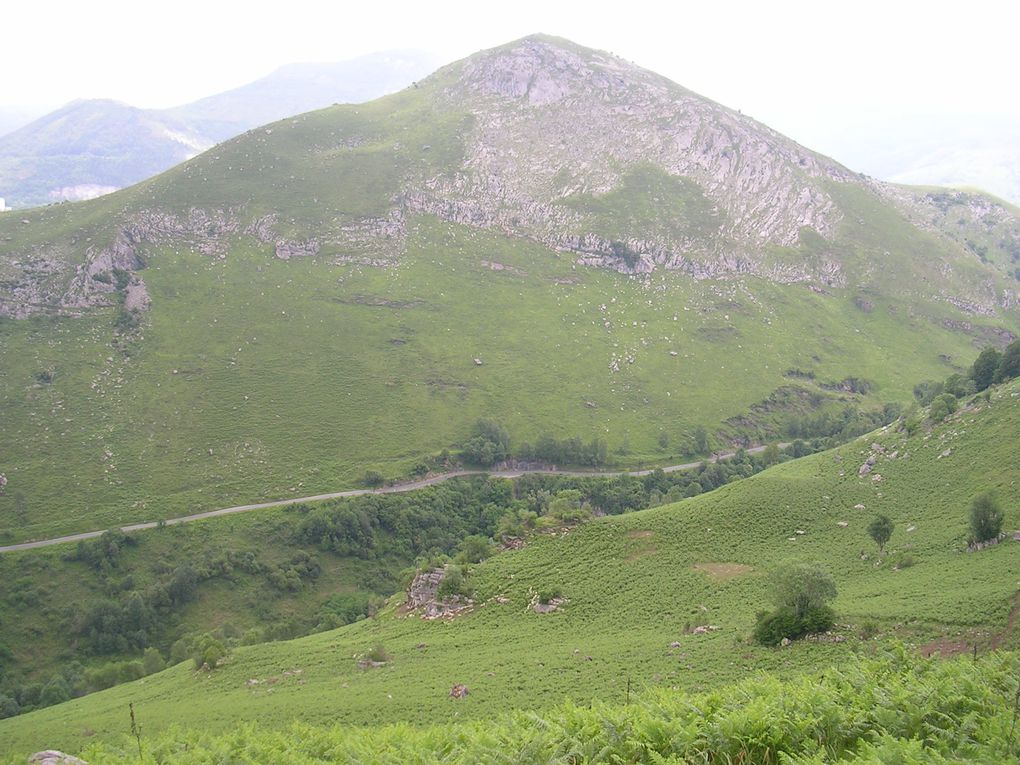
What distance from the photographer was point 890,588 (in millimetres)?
53906

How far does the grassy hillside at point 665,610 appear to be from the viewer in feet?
150

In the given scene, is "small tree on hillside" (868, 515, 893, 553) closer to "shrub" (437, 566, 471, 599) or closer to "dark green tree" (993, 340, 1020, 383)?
"shrub" (437, 566, 471, 599)

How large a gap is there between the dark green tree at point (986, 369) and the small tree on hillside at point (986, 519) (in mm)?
62631

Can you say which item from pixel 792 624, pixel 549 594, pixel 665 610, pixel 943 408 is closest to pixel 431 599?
pixel 549 594

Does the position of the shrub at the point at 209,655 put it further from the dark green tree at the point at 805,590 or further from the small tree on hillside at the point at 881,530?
the small tree on hillside at the point at 881,530

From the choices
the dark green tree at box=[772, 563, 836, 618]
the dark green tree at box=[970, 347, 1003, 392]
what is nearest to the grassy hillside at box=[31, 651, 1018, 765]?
the dark green tree at box=[772, 563, 836, 618]

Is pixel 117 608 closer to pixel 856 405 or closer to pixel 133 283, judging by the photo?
pixel 133 283

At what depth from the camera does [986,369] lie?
109 meters

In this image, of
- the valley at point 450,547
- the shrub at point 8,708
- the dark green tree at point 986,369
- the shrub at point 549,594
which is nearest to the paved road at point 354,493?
the valley at point 450,547

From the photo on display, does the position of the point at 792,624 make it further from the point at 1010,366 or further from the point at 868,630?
the point at 1010,366

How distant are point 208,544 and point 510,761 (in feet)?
409

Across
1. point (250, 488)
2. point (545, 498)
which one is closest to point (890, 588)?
point (545, 498)

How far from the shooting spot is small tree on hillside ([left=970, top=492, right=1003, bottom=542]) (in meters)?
56.2

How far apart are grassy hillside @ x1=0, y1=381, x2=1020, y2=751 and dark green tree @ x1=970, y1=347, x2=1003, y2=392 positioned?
92.9 ft
